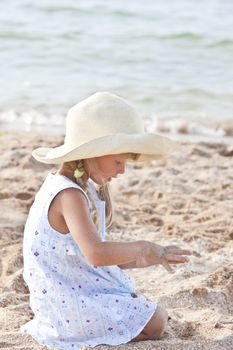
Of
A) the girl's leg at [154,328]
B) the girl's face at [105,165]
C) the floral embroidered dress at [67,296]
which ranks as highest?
the girl's face at [105,165]

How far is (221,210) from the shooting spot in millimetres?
4848

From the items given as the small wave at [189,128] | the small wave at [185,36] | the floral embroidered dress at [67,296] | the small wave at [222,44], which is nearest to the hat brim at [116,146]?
the floral embroidered dress at [67,296]

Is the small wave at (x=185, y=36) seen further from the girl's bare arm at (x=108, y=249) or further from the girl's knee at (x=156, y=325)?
the girl's bare arm at (x=108, y=249)

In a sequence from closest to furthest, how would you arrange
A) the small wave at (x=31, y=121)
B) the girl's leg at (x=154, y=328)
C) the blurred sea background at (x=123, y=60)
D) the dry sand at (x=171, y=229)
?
the girl's leg at (x=154, y=328)
the dry sand at (x=171, y=229)
the small wave at (x=31, y=121)
the blurred sea background at (x=123, y=60)

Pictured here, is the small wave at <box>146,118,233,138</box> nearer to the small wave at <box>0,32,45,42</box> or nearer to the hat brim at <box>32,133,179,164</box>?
the small wave at <box>0,32,45,42</box>

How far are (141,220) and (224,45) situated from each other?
227 inches

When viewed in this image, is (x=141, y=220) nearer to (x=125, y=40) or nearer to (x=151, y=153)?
(x=151, y=153)

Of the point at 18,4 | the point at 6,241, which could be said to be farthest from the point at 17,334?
the point at 18,4

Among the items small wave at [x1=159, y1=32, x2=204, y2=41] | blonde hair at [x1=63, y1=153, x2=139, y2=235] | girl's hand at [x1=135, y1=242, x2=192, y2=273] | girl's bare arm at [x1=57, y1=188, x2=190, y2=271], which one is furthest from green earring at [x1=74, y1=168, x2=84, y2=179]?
small wave at [x1=159, y1=32, x2=204, y2=41]

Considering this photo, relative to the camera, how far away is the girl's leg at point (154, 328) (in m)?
3.21

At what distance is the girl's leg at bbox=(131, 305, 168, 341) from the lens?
3.21 meters

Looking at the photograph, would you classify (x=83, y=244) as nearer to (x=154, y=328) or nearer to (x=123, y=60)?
(x=154, y=328)

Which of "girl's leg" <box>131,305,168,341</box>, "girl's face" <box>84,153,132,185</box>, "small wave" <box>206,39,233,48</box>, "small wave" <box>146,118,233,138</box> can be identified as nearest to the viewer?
"girl's face" <box>84,153,132,185</box>

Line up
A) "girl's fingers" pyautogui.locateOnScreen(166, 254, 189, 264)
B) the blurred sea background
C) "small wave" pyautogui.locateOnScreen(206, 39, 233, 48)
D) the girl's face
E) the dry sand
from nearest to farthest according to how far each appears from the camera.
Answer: "girl's fingers" pyautogui.locateOnScreen(166, 254, 189, 264), the girl's face, the dry sand, the blurred sea background, "small wave" pyautogui.locateOnScreen(206, 39, 233, 48)
